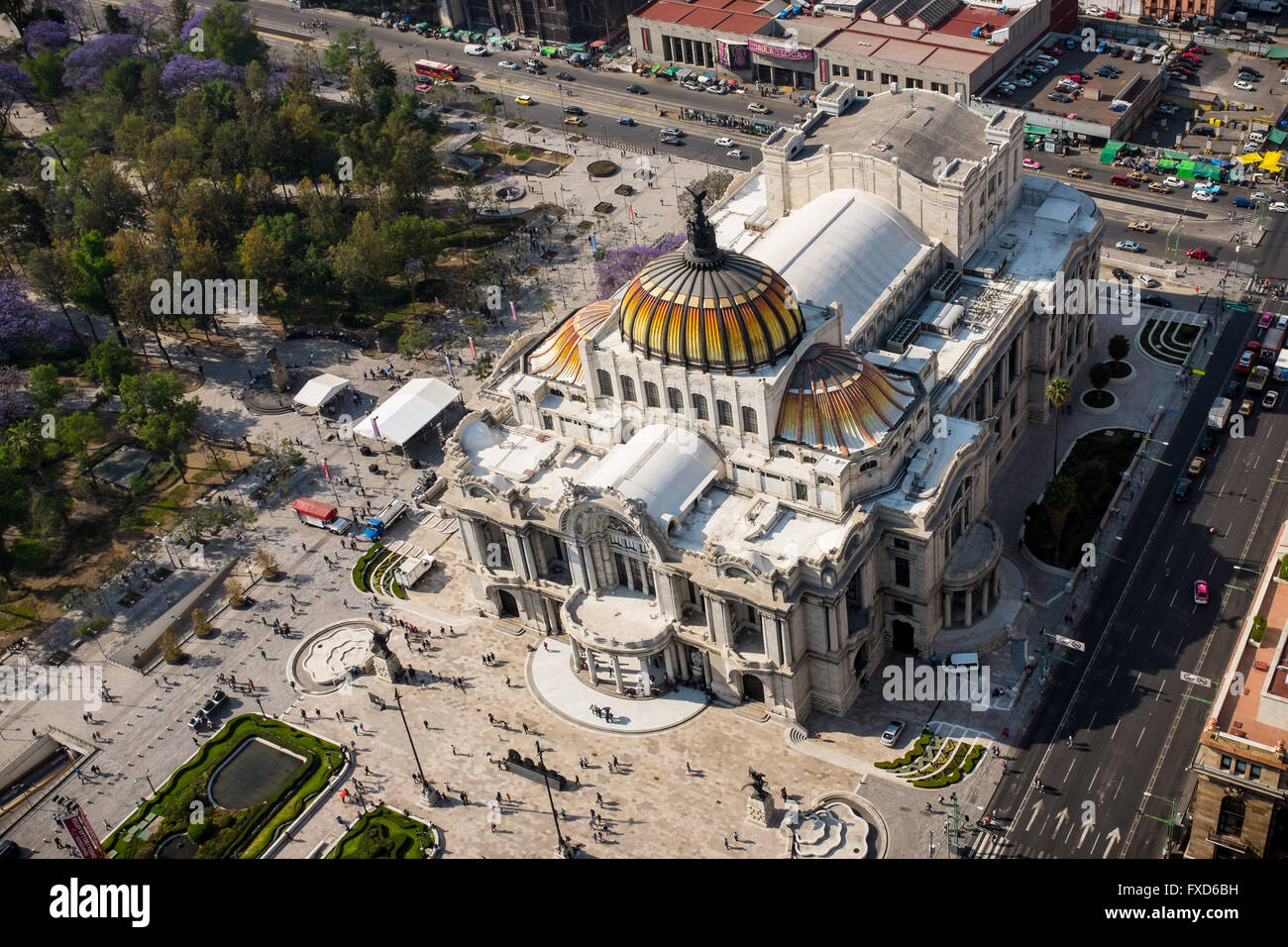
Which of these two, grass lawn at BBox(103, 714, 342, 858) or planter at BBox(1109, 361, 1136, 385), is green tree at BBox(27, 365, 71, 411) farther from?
planter at BBox(1109, 361, 1136, 385)

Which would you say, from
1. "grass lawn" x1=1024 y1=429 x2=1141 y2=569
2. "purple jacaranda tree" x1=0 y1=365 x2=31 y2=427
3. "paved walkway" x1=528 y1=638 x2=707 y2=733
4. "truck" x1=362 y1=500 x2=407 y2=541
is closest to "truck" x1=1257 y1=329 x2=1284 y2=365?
"grass lawn" x1=1024 y1=429 x2=1141 y2=569

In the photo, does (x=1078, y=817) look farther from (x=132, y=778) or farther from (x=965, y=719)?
(x=132, y=778)

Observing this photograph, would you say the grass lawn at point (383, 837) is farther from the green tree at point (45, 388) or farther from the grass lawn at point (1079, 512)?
the green tree at point (45, 388)

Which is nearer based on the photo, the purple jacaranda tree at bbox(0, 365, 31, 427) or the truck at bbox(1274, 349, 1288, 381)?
the truck at bbox(1274, 349, 1288, 381)

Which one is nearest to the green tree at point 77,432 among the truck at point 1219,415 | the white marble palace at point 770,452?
the white marble palace at point 770,452

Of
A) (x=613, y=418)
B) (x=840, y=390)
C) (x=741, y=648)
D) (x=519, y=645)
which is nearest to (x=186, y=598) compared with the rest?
(x=519, y=645)

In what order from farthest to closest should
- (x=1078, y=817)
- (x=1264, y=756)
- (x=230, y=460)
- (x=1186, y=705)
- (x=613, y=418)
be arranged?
1. (x=230, y=460)
2. (x=613, y=418)
3. (x=1186, y=705)
4. (x=1078, y=817)
5. (x=1264, y=756)

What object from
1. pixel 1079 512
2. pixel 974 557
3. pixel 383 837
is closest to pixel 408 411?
pixel 383 837
